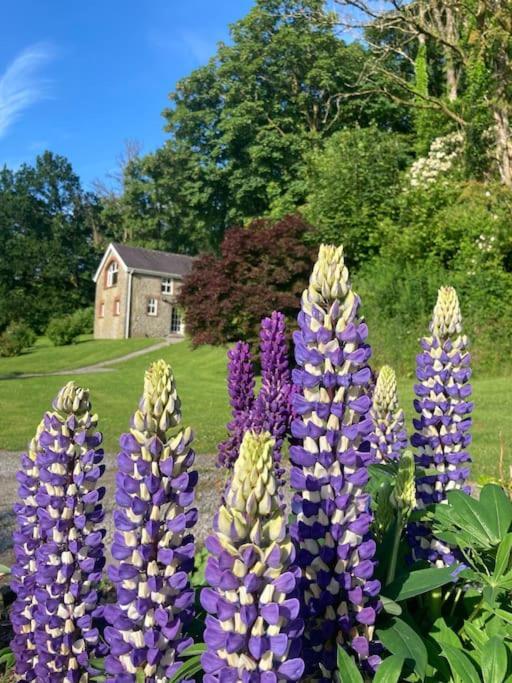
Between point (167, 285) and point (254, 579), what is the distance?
126 ft

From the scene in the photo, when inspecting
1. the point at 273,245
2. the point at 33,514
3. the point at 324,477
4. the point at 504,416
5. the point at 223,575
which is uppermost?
the point at 273,245

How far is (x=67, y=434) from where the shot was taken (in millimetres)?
1850

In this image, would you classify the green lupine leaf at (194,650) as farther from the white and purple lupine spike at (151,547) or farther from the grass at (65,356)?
the grass at (65,356)

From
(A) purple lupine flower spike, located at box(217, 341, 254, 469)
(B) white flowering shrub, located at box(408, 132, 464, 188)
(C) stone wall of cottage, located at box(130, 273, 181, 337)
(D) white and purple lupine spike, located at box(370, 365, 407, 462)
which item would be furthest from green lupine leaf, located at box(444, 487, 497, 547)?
(C) stone wall of cottage, located at box(130, 273, 181, 337)

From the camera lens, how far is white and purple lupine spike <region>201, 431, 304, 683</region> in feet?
3.50

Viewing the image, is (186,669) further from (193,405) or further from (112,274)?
(112,274)

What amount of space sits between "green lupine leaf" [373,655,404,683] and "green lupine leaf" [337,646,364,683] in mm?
44

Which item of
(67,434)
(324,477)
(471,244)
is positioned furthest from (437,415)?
(471,244)

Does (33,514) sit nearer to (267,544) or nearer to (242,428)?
(267,544)

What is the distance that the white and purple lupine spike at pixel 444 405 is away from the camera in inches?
94.1

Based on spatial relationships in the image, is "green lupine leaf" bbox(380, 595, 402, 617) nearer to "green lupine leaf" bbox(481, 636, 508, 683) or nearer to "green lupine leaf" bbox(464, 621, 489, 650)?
"green lupine leaf" bbox(481, 636, 508, 683)

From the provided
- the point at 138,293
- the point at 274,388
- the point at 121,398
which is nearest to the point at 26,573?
the point at 274,388

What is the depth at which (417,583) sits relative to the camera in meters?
1.50

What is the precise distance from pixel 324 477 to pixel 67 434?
35.5 inches
